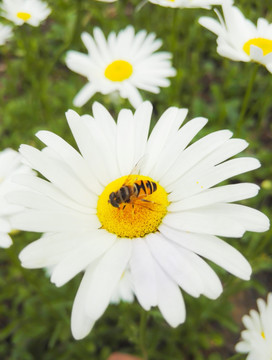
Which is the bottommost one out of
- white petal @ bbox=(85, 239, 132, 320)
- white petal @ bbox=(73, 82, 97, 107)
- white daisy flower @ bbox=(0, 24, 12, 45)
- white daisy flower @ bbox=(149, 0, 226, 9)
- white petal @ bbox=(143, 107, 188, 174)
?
white petal @ bbox=(85, 239, 132, 320)

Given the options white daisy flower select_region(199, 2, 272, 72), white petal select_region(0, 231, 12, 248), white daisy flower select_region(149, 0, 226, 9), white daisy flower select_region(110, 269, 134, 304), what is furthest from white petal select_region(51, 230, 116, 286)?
white daisy flower select_region(149, 0, 226, 9)

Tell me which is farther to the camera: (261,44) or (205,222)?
(261,44)

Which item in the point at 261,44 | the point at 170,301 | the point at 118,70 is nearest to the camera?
the point at 170,301

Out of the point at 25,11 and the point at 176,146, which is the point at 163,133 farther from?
the point at 25,11

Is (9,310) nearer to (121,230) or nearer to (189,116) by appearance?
(121,230)

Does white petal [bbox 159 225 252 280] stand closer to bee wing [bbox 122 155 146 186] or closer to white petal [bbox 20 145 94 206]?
bee wing [bbox 122 155 146 186]

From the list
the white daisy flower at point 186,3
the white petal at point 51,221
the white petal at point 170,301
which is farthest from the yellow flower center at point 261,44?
the white petal at point 170,301

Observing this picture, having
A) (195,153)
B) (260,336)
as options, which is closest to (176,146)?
(195,153)
